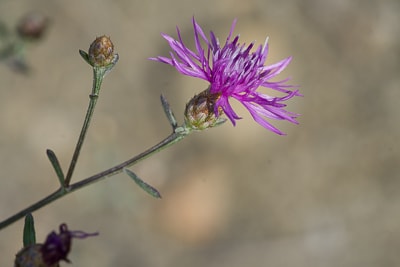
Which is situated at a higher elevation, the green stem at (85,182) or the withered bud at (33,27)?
the withered bud at (33,27)

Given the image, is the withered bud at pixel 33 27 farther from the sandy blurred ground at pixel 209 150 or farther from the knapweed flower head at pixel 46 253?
the knapweed flower head at pixel 46 253

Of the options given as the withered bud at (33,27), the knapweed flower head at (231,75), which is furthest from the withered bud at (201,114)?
the withered bud at (33,27)

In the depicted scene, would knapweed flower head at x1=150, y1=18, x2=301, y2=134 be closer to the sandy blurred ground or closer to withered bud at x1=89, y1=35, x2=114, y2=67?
withered bud at x1=89, y1=35, x2=114, y2=67

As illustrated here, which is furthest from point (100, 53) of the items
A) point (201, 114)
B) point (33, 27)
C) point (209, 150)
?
point (209, 150)

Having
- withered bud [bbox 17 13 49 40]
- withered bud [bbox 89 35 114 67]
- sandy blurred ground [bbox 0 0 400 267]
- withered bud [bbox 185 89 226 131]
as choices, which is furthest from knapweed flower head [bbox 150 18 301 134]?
sandy blurred ground [bbox 0 0 400 267]

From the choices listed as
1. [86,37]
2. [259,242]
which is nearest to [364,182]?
[259,242]
